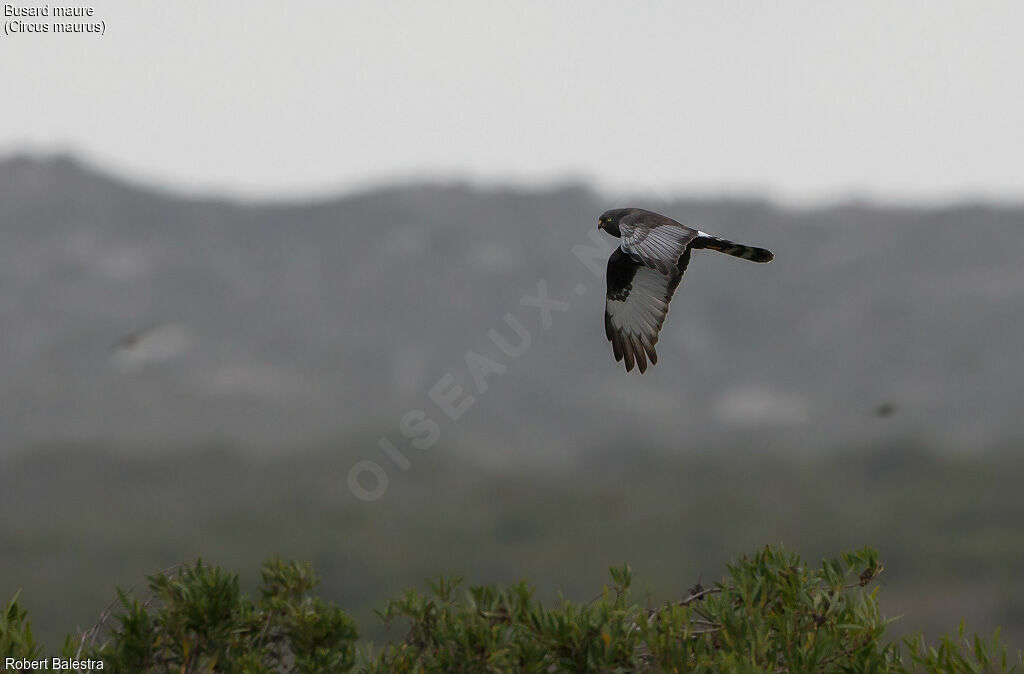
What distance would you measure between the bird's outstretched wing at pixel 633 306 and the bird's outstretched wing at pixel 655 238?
5.49 ft

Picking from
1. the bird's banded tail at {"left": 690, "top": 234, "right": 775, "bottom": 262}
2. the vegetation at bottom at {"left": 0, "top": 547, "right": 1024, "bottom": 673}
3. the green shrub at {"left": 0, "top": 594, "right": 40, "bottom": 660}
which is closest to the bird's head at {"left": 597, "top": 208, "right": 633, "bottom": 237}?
the bird's banded tail at {"left": 690, "top": 234, "right": 775, "bottom": 262}

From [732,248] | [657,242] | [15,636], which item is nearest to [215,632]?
[15,636]

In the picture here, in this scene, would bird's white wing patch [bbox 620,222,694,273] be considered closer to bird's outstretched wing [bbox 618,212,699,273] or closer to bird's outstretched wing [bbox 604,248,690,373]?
bird's outstretched wing [bbox 618,212,699,273]

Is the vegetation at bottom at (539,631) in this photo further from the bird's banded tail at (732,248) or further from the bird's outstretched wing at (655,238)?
the bird's banded tail at (732,248)

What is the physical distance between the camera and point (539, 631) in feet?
20.7

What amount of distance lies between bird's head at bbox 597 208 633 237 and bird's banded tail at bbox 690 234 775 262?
2.45 feet

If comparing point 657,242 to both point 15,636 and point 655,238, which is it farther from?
point 15,636

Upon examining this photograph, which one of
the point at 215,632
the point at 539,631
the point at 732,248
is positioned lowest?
the point at 539,631

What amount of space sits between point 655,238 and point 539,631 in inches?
124

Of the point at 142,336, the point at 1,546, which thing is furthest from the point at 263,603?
the point at 1,546

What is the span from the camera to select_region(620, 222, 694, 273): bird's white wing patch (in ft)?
23.6

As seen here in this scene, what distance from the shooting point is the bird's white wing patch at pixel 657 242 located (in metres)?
7.19

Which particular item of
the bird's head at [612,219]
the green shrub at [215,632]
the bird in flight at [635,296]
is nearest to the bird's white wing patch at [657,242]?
the bird in flight at [635,296]

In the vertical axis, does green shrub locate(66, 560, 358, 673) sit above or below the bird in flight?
below
